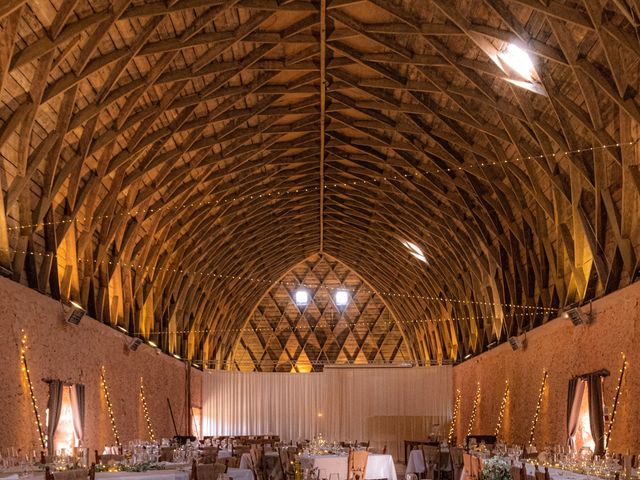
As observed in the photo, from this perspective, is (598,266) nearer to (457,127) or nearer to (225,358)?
(457,127)

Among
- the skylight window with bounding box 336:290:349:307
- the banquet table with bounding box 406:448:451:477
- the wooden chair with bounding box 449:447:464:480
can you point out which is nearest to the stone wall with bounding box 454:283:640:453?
the banquet table with bounding box 406:448:451:477

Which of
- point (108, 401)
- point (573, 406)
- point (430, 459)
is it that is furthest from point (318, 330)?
point (573, 406)

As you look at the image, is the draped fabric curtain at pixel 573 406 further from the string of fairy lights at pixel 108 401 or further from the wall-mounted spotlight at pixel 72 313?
the string of fairy lights at pixel 108 401

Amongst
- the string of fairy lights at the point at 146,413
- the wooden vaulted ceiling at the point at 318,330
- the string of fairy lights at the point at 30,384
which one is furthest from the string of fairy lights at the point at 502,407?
the wooden vaulted ceiling at the point at 318,330

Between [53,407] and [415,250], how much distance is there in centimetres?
1809

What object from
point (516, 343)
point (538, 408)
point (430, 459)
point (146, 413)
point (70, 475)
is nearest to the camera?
point (70, 475)

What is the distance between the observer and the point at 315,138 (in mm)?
25312

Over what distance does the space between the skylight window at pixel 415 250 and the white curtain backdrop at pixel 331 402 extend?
239 inches

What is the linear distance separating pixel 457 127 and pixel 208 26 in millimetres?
7313

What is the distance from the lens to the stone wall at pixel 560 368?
627 inches

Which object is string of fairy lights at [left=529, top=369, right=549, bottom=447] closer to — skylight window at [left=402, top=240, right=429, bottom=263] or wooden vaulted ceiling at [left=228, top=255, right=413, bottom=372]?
skylight window at [left=402, top=240, right=429, bottom=263]

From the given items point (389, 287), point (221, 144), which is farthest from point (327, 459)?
point (389, 287)

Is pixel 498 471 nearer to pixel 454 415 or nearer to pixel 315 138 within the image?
pixel 315 138

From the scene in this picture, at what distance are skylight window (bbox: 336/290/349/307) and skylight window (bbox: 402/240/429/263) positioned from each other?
1049 centimetres
